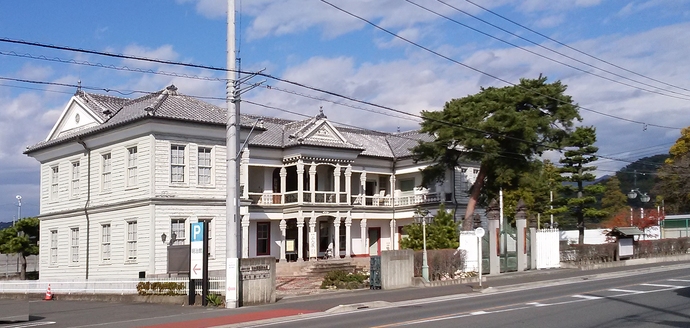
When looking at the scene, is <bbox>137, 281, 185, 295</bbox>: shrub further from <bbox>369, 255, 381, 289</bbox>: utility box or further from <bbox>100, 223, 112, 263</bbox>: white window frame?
<bbox>100, 223, 112, 263</bbox>: white window frame

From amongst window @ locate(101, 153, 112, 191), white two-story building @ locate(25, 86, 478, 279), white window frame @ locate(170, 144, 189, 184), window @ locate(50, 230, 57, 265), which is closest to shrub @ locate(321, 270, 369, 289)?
white two-story building @ locate(25, 86, 478, 279)

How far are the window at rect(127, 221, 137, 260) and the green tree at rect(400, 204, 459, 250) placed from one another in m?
14.2

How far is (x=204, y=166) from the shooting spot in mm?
34781

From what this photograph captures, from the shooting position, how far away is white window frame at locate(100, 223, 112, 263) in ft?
117

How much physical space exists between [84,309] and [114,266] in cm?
966

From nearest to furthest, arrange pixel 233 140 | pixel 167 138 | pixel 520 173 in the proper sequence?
pixel 233 140
pixel 167 138
pixel 520 173

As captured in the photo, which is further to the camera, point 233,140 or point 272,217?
point 272,217

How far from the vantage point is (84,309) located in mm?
25266

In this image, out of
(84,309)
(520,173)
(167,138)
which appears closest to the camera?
(84,309)

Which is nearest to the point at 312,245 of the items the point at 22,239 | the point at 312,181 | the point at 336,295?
the point at 312,181

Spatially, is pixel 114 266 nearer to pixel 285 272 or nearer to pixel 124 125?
pixel 124 125

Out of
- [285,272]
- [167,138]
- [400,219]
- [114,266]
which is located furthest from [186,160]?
[400,219]

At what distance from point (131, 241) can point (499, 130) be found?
71.8 ft

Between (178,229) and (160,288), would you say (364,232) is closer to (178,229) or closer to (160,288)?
(178,229)
